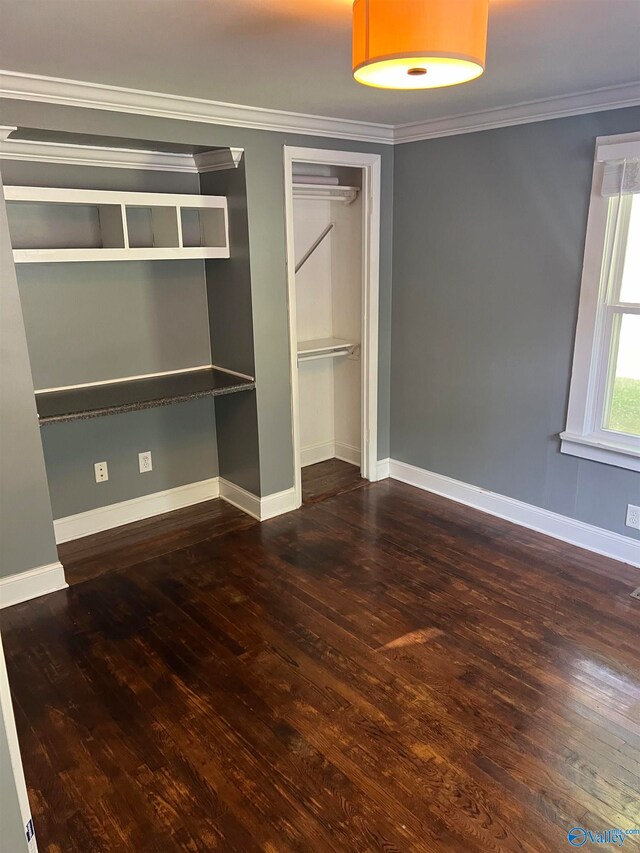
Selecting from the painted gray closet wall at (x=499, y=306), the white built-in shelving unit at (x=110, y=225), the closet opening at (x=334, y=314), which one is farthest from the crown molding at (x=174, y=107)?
the painted gray closet wall at (x=499, y=306)

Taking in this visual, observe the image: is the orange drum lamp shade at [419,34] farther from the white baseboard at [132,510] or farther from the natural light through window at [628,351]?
the white baseboard at [132,510]

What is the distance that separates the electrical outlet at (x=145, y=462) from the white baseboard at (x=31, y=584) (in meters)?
0.87

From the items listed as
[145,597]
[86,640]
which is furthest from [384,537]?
[86,640]

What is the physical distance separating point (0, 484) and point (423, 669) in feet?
6.64

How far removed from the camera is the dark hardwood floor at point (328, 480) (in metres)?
4.24

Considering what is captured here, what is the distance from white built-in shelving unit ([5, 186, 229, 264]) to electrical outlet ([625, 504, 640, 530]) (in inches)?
102

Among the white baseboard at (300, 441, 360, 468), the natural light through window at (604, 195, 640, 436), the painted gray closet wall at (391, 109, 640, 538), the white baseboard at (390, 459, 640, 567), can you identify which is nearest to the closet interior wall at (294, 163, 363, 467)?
the white baseboard at (300, 441, 360, 468)

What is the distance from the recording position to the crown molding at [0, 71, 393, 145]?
8.32 feet

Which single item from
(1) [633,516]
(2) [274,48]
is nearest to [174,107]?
(2) [274,48]

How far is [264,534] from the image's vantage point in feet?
12.1

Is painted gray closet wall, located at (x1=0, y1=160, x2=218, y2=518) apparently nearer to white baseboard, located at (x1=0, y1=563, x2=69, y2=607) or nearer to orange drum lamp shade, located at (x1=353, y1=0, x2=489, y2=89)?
white baseboard, located at (x1=0, y1=563, x2=69, y2=607)

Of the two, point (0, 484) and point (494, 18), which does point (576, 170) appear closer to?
point (494, 18)

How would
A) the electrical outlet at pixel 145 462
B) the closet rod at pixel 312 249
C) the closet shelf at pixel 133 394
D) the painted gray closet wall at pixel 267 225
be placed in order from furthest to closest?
1. the closet rod at pixel 312 249
2. the electrical outlet at pixel 145 462
3. the closet shelf at pixel 133 394
4. the painted gray closet wall at pixel 267 225

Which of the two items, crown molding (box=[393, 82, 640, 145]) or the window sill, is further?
the window sill
